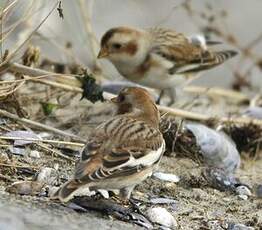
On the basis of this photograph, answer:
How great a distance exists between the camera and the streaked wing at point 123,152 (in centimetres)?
378

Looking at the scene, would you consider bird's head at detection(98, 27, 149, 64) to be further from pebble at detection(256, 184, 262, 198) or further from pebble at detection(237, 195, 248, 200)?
pebble at detection(237, 195, 248, 200)

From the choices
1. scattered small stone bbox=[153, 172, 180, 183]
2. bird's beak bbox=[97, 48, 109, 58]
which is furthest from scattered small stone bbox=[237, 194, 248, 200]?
bird's beak bbox=[97, 48, 109, 58]

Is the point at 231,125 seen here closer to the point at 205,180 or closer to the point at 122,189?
the point at 205,180

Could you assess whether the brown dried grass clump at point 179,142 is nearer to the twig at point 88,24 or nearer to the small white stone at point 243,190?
the small white stone at point 243,190

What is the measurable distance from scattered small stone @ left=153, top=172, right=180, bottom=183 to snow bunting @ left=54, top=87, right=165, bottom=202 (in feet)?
1.45

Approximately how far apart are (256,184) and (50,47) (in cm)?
308

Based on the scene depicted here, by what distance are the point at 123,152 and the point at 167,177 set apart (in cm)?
98

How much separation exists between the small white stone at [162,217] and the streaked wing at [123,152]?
0.22 metres

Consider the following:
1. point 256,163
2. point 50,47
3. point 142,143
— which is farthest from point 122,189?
point 50,47

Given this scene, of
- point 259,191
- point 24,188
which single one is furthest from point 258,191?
point 24,188

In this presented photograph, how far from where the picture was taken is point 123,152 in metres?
3.98

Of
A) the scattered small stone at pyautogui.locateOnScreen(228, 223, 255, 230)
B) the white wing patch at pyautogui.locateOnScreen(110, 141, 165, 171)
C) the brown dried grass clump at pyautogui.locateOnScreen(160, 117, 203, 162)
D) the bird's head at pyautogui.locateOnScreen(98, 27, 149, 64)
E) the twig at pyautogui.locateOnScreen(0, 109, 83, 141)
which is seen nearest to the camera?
the white wing patch at pyautogui.locateOnScreen(110, 141, 165, 171)

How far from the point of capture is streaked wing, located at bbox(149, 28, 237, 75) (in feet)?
21.9

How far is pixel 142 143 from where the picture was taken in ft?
13.6
